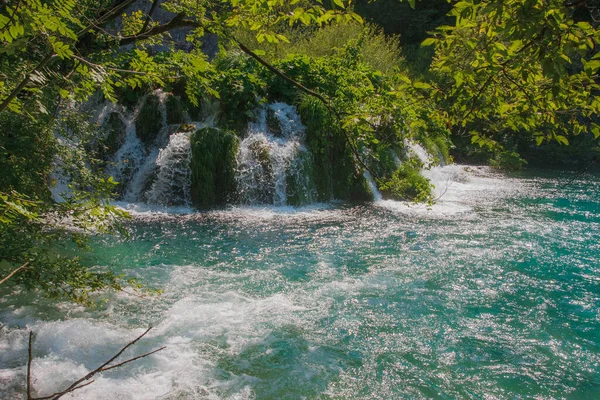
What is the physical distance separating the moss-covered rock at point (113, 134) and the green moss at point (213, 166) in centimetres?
208

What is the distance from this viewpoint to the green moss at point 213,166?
1110 centimetres

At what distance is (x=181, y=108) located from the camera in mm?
12398

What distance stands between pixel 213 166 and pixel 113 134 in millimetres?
2839

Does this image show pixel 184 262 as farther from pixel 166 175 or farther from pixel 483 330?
pixel 483 330

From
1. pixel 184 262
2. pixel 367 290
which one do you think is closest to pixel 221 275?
pixel 184 262

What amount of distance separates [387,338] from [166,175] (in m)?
7.11

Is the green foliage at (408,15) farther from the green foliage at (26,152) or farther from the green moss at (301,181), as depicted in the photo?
the green foliage at (26,152)

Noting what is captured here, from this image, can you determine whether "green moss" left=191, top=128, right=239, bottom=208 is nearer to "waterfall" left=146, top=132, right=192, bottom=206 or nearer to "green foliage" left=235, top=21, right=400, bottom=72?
"waterfall" left=146, top=132, right=192, bottom=206

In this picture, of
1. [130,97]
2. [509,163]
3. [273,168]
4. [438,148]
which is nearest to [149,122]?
[130,97]

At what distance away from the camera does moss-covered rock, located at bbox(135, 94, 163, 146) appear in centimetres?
1214

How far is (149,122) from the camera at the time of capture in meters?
12.2

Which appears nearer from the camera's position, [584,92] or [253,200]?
[584,92]

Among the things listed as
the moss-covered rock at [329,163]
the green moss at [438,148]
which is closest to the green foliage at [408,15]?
the green moss at [438,148]

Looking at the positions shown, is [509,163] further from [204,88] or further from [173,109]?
[204,88]
